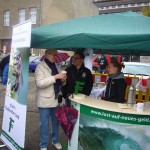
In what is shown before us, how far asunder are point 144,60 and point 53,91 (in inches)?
282

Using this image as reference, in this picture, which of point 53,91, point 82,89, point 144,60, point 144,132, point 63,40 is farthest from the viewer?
point 144,60

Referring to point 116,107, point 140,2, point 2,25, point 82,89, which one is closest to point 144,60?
point 82,89

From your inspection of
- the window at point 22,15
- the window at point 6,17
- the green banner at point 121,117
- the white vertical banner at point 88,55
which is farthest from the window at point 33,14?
the green banner at point 121,117

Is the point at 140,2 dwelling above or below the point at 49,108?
above

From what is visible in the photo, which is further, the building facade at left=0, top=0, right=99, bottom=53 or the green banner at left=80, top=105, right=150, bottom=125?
the building facade at left=0, top=0, right=99, bottom=53

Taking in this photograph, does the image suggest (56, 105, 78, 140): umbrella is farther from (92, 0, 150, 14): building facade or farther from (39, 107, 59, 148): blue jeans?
(92, 0, 150, 14): building facade

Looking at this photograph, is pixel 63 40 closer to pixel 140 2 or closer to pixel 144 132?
pixel 144 132

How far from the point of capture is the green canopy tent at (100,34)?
13.4 feet

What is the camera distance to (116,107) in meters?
4.36

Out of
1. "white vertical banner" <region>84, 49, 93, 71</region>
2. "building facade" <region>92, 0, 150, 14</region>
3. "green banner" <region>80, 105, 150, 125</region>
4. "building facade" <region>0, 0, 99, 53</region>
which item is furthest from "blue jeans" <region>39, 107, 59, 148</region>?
"building facade" <region>92, 0, 150, 14</region>

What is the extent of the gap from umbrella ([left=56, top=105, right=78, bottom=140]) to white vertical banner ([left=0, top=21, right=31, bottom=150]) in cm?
59

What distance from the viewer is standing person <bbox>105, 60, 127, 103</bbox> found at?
5.11 metres

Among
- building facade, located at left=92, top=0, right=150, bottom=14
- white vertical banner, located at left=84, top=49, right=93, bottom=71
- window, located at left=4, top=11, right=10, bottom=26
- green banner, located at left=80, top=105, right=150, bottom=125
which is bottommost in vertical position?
green banner, located at left=80, top=105, right=150, bottom=125

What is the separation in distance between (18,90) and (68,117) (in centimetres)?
95
